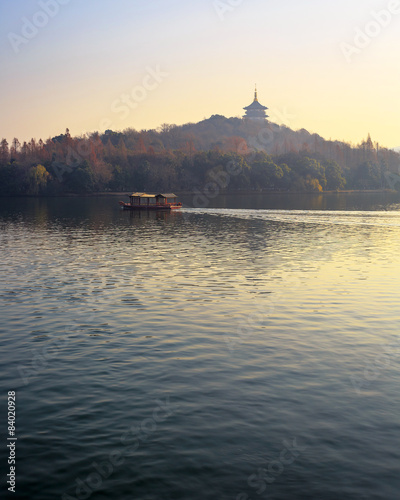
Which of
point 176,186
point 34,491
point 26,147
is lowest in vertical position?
point 34,491

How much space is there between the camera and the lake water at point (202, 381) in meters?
11.2

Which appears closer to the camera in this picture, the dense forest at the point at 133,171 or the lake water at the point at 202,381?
the lake water at the point at 202,381

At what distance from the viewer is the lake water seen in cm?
1117

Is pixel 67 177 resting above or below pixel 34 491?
above

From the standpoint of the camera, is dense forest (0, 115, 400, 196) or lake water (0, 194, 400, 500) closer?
lake water (0, 194, 400, 500)

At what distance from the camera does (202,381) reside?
16.0 metres

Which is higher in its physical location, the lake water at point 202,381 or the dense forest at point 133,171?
Result: the dense forest at point 133,171

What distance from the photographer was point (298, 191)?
618ft

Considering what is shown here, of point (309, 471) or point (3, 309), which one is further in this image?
point (3, 309)

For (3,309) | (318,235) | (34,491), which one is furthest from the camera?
(318,235)

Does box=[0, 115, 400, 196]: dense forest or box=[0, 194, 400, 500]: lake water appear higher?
box=[0, 115, 400, 196]: dense forest

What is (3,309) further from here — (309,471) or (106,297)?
(309,471)

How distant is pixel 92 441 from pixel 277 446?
4020mm

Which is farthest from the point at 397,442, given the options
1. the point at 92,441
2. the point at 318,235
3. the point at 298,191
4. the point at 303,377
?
the point at 298,191
